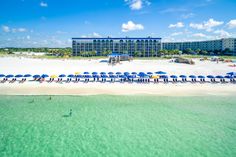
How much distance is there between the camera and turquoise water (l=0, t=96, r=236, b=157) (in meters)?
12.3

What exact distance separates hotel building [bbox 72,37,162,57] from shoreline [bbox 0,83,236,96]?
77.0 m

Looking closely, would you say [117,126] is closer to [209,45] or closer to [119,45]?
[119,45]

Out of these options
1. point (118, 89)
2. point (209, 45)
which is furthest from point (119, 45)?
point (118, 89)

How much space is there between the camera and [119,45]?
106m

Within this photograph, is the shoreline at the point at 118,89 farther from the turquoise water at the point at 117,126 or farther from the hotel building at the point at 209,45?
the hotel building at the point at 209,45

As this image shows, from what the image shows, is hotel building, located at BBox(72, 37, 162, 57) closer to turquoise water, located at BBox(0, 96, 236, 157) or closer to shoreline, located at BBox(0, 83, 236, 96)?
shoreline, located at BBox(0, 83, 236, 96)

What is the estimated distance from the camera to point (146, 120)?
54.5ft

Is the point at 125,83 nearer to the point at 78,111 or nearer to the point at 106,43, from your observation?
the point at 78,111

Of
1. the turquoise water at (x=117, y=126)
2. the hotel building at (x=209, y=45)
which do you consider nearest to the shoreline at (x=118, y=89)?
the turquoise water at (x=117, y=126)

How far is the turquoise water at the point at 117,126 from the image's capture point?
12312mm

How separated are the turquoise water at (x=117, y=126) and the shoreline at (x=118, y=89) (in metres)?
1.75

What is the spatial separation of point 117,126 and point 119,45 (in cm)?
9286

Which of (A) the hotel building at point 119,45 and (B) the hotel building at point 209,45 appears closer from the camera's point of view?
(A) the hotel building at point 119,45

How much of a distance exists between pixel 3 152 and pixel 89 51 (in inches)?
3766
